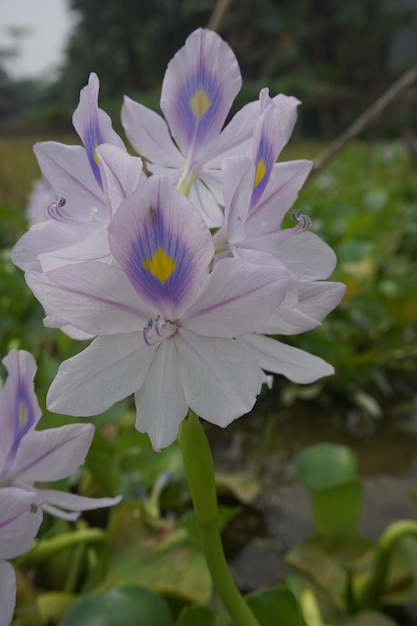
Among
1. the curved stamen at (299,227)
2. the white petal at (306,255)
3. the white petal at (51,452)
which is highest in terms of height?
the curved stamen at (299,227)

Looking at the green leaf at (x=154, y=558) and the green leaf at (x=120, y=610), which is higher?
the green leaf at (x=120, y=610)

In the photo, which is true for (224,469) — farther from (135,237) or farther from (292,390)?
(135,237)

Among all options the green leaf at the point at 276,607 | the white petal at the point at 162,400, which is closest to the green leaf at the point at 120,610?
the green leaf at the point at 276,607

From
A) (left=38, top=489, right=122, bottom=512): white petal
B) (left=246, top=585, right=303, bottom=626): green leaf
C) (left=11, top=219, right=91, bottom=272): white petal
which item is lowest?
(left=246, top=585, right=303, bottom=626): green leaf

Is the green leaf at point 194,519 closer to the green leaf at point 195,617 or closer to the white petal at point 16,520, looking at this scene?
the green leaf at point 195,617

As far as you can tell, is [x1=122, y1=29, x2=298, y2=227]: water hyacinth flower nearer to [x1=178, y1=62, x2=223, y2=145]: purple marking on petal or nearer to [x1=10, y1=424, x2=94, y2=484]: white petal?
[x1=178, y1=62, x2=223, y2=145]: purple marking on petal

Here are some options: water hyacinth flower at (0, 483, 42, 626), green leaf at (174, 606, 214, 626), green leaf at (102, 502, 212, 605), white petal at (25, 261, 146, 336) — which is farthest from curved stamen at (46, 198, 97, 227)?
green leaf at (102, 502, 212, 605)
